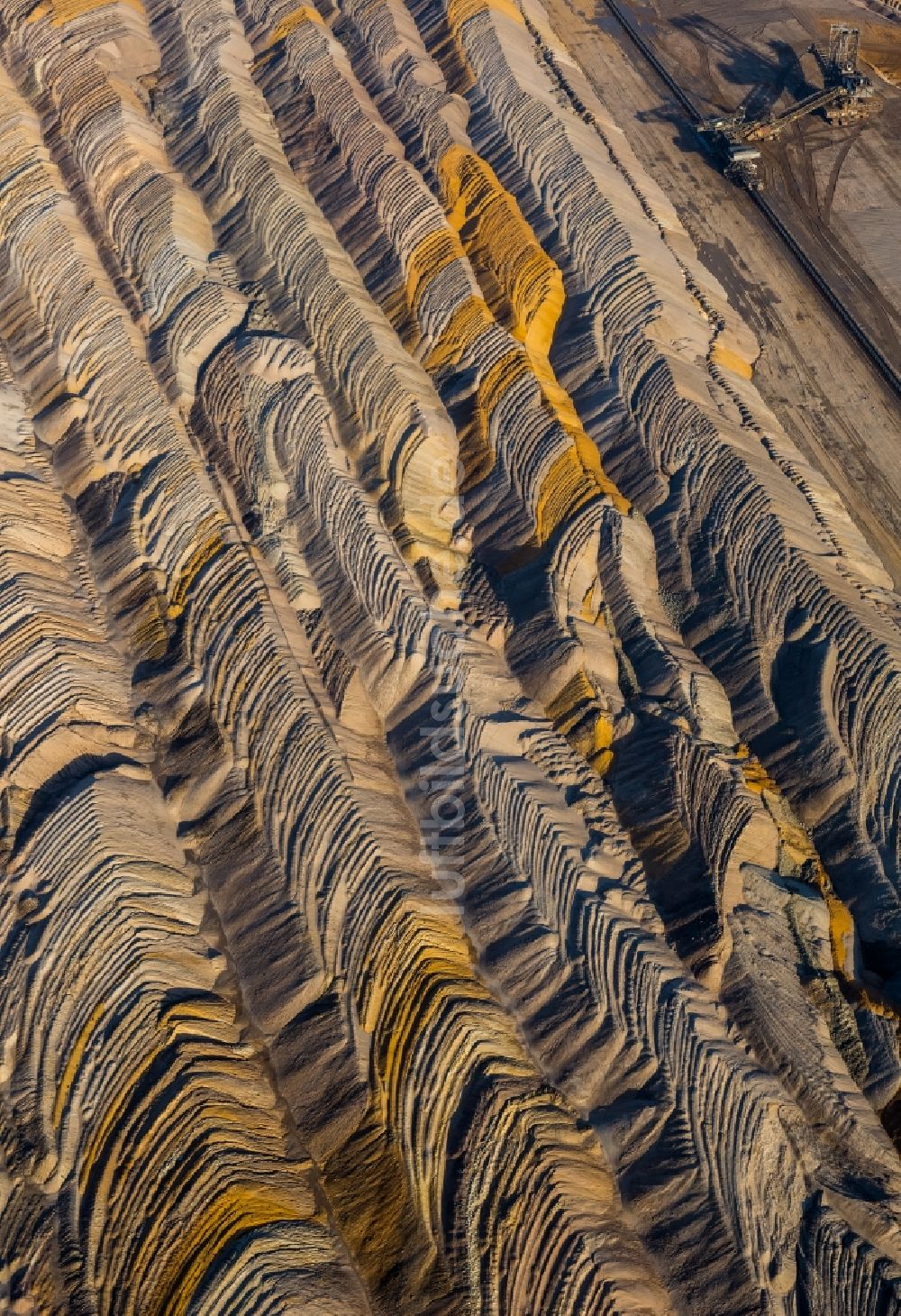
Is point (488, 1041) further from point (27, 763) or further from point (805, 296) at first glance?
A: point (805, 296)

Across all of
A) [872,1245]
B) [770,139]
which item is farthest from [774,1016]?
[770,139]

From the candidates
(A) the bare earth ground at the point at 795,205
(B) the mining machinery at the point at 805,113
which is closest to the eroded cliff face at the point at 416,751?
(A) the bare earth ground at the point at 795,205

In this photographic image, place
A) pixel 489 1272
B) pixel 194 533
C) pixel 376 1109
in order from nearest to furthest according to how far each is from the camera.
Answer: pixel 489 1272, pixel 376 1109, pixel 194 533

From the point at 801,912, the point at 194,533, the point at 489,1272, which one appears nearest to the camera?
the point at 489,1272

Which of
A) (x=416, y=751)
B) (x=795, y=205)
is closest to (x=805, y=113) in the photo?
(x=795, y=205)

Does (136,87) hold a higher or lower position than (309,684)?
higher

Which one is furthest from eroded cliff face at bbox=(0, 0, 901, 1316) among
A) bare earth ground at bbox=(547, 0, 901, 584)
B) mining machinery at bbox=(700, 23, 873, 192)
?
mining machinery at bbox=(700, 23, 873, 192)
